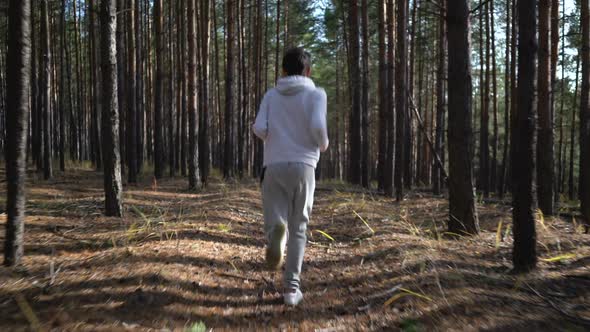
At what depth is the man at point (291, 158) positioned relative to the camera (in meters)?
3.13

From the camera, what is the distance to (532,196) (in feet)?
11.7

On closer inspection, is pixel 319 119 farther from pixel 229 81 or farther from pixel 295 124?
pixel 229 81

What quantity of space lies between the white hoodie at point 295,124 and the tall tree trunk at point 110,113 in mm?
3847

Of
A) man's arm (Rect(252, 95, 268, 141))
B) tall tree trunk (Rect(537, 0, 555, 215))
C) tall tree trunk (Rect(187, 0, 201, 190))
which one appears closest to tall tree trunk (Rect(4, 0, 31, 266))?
man's arm (Rect(252, 95, 268, 141))

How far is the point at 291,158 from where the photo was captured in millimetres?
3119

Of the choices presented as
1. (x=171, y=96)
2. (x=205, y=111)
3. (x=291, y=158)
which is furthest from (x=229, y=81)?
(x=291, y=158)

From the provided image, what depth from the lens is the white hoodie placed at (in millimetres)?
3143

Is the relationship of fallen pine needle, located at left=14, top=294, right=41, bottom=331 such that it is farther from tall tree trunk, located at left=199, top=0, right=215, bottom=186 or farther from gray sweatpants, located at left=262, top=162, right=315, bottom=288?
tall tree trunk, located at left=199, top=0, right=215, bottom=186

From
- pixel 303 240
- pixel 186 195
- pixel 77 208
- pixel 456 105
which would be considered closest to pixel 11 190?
pixel 303 240

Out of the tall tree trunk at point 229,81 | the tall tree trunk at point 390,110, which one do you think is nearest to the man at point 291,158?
the tall tree trunk at point 390,110

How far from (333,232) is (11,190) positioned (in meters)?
4.35

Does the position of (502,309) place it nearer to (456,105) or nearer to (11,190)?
(456,105)

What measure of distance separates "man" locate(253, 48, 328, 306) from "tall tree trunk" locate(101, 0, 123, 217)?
385cm

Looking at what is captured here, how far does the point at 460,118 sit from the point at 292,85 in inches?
119
